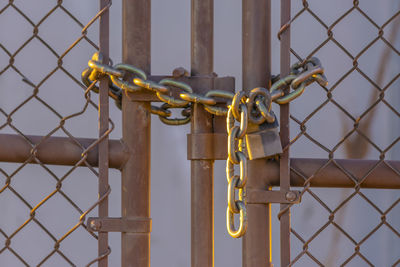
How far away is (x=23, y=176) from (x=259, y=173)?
647 mm

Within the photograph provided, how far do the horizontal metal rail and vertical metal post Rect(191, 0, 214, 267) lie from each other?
0.09 m

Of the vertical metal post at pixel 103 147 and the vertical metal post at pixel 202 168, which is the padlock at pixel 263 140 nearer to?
the vertical metal post at pixel 202 168

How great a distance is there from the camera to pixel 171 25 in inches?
53.0

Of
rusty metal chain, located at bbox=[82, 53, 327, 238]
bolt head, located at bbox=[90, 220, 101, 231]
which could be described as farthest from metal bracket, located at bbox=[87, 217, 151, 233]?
rusty metal chain, located at bbox=[82, 53, 327, 238]

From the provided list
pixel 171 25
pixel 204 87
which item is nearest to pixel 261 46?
pixel 204 87

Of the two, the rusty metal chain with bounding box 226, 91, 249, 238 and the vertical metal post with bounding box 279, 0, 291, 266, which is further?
the vertical metal post with bounding box 279, 0, 291, 266

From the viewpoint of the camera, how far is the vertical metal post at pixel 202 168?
95 centimetres

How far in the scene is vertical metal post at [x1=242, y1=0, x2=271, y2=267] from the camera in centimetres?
95

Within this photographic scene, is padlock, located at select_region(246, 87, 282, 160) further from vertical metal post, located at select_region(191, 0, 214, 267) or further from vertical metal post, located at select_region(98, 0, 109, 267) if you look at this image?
vertical metal post, located at select_region(98, 0, 109, 267)

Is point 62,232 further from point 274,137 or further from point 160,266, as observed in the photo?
point 274,137

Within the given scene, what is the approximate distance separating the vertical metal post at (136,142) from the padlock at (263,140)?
0.17m

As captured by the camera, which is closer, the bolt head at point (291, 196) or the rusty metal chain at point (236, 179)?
the rusty metal chain at point (236, 179)

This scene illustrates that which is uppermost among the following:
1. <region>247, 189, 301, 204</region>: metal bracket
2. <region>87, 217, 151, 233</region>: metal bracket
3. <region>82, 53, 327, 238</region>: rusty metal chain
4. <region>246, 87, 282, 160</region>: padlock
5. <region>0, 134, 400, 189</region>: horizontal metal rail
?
<region>82, 53, 327, 238</region>: rusty metal chain

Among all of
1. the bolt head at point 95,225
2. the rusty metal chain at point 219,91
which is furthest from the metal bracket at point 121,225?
the rusty metal chain at point 219,91
